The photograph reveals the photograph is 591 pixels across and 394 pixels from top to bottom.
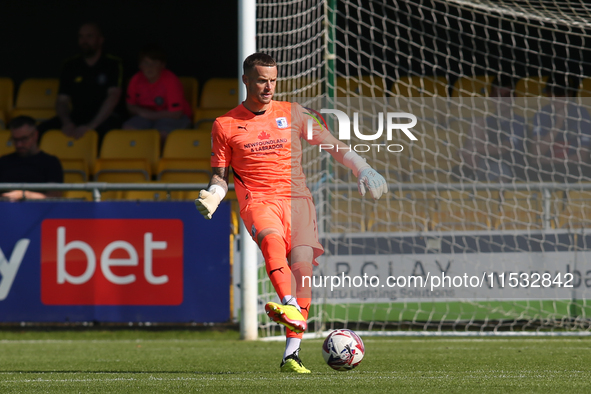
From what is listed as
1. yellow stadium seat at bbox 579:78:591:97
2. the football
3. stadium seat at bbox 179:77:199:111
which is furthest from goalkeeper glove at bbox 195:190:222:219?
stadium seat at bbox 179:77:199:111

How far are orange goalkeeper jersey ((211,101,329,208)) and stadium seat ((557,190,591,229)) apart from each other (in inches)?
135

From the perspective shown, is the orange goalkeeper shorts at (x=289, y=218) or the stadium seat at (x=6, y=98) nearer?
the orange goalkeeper shorts at (x=289, y=218)

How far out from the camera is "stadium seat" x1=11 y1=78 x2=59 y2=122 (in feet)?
36.3

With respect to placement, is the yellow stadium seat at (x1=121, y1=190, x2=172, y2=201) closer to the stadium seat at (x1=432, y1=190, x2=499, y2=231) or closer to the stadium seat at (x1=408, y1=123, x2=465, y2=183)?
the stadium seat at (x1=408, y1=123, x2=465, y2=183)

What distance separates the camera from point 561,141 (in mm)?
8344

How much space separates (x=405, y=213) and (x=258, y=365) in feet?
9.54

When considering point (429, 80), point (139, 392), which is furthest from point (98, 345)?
point (429, 80)

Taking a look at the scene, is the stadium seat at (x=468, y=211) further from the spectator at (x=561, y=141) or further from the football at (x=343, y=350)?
the football at (x=343, y=350)

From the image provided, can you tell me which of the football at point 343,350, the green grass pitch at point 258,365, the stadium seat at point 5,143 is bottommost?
the green grass pitch at point 258,365

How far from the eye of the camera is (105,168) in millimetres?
9414

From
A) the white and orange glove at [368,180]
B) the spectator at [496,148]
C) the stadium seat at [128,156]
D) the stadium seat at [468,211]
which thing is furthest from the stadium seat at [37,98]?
the white and orange glove at [368,180]

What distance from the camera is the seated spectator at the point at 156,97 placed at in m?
10.2

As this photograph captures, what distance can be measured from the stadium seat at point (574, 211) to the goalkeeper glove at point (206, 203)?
403 centimetres

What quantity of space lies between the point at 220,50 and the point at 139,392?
8821 mm
